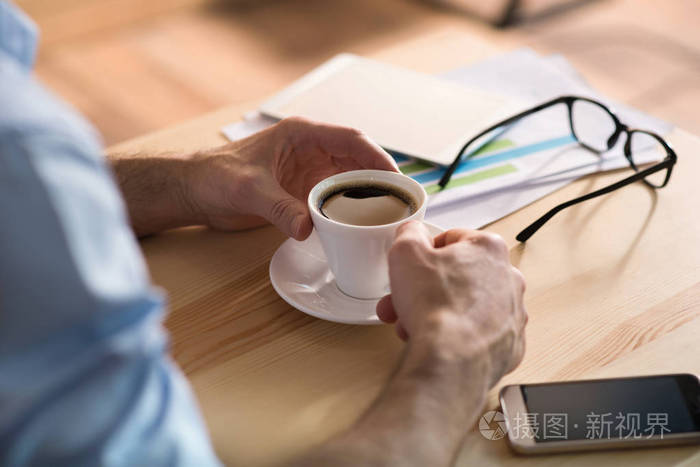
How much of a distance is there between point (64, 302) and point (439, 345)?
0.32 metres

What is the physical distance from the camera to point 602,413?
64cm

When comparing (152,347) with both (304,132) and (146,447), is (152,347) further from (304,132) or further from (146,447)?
(304,132)

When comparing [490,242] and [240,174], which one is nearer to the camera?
[490,242]

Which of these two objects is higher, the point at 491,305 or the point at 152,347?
the point at 152,347

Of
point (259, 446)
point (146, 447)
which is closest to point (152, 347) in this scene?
point (146, 447)

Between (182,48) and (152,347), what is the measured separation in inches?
95.5

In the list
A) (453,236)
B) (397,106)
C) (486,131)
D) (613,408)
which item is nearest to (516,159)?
(486,131)

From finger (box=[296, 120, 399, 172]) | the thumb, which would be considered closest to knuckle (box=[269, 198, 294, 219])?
the thumb

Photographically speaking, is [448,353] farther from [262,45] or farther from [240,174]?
[262,45]

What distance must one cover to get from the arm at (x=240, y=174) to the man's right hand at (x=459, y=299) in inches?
7.6

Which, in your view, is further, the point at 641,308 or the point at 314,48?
the point at 314,48

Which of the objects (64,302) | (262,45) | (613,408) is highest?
(64,302)

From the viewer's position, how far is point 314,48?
2.68 meters

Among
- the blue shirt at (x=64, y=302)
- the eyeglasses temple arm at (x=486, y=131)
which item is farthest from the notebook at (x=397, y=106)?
the blue shirt at (x=64, y=302)
